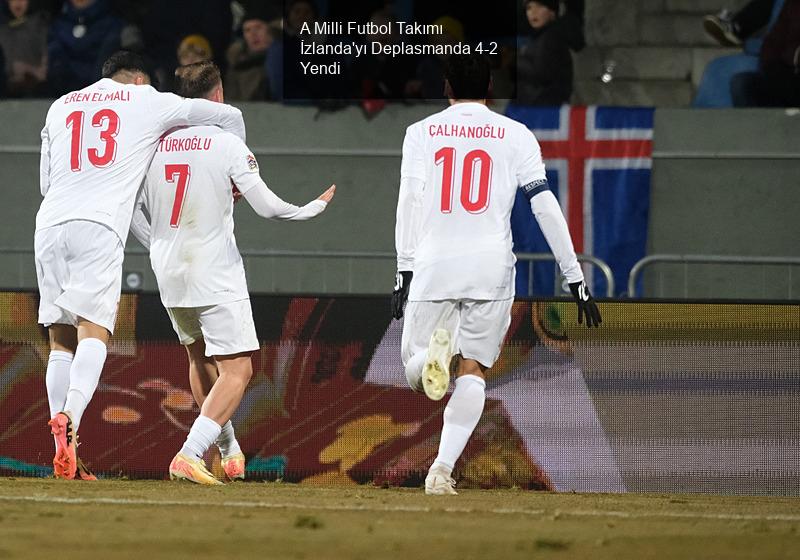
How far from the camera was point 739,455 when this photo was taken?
9.09 metres

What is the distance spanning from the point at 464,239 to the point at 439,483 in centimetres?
118

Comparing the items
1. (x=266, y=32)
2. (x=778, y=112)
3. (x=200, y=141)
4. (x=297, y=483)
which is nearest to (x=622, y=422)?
(x=297, y=483)

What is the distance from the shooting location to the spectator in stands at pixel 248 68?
13367 millimetres

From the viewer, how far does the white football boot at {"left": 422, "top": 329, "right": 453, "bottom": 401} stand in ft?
25.8

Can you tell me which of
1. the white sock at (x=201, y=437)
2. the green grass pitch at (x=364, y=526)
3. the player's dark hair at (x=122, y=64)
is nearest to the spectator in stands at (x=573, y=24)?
the player's dark hair at (x=122, y=64)

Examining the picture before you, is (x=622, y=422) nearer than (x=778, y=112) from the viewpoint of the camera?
Yes

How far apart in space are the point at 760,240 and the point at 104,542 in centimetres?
806

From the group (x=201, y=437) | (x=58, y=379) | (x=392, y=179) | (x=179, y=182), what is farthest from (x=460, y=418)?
(x=392, y=179)

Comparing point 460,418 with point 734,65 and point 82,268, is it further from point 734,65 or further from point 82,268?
point 734,65

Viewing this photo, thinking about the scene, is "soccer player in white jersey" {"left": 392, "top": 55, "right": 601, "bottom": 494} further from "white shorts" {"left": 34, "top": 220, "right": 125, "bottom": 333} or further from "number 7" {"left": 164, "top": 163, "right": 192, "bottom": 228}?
"white shorts" {"left": 34, "top": 220, "right": 125, "bottom": 333}

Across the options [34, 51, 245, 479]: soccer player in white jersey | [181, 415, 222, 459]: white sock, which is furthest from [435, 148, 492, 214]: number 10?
[181, 415, 222, 459]: white sock

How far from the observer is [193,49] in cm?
1341

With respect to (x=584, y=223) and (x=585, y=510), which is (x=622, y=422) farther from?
(x=584, y=223)

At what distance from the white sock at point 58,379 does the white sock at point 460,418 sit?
6.37 ft
